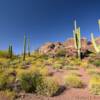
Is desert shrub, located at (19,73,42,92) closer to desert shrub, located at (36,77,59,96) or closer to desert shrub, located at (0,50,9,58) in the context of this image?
desert shrub, located at (36,77,59,96)

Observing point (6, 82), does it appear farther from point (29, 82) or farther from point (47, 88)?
point (47, 88)

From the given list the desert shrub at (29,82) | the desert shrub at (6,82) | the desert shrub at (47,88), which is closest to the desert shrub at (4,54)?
the desert shrub at (6,82)

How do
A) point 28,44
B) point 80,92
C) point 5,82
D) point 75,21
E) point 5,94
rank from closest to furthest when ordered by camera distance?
1. point 5,94
2. point 80,92
3. point 5,82
4. point 75,21
5. point 28,44

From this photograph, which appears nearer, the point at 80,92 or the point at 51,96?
the point at 51,96

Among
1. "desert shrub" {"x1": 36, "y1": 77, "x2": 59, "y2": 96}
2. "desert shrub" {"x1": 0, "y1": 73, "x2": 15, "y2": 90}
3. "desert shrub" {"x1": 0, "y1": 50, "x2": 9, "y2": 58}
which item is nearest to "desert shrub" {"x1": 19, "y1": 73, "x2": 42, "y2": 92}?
"desert shrub" {"x1": 36, "y1": 77, "x2": 59, "y2": 96}

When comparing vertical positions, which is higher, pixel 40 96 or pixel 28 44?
pixel 28 44

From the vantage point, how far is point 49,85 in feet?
39.9

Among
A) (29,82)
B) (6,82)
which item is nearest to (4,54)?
(6,82)

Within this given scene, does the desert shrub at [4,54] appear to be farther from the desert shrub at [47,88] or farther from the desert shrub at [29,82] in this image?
the desert shrub at [47,88]

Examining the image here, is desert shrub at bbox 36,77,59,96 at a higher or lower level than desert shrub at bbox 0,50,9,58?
lower

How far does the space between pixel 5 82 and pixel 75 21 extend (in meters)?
17.0

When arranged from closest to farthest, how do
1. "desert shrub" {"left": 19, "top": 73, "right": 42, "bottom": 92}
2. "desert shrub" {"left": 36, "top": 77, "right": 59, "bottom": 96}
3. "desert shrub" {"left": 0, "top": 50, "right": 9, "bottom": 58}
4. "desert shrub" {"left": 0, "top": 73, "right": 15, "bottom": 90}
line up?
"desert shrub" {"left": 36, "top": 77, "right": 59, "bottom": 96}, "desert shrub" {"left": 19, "top": 73, "right": 42, "bottom": 92}, "desert shrub" {"left": 0, "top": 73, "right": 15, "bottom": 90}, "desert shrub" {"left": 0, "top": 50, "right": 9, "bottom": 58}

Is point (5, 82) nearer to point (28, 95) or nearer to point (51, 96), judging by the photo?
point (28, 95)

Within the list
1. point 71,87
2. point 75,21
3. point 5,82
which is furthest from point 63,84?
point 75,21
